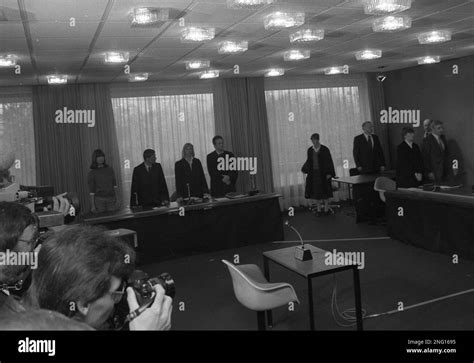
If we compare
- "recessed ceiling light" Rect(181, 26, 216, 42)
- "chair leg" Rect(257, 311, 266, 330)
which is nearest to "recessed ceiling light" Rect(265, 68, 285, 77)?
"recessed ceiling light" Rect(181, 26, 216, 42)

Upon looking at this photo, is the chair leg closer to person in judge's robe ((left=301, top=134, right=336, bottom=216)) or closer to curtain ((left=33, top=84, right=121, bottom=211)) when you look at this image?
person in judge's robe ((left=301, top=134, right=336, bottom=216))

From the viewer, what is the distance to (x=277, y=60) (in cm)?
685

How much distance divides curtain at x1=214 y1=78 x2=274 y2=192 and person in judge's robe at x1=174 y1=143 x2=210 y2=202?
198 centimetres

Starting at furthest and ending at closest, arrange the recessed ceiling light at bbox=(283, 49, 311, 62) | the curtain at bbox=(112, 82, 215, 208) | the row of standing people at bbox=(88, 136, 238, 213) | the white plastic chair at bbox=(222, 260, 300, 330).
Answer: the curtain at bbox=(112, 82, 215, 208), the row of standing people at bbox=(88, 136, 238, 213), the recessed ceiling light at bbox=(283, 49, 311, 62), the white plastic chair at bbox=(222, 260, 300, 330)

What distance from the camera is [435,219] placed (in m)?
5.46

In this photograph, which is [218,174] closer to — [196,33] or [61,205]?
[196,33]

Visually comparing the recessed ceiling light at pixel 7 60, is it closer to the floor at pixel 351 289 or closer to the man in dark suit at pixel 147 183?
the man in dark suit at pixel 147 183

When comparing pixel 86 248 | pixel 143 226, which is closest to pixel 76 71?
pixel 143 226

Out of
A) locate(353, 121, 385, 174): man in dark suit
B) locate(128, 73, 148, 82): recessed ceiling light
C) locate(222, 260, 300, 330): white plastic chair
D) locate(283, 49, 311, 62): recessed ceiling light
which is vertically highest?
locate(128, 73, 148, 82): recessed ceiling light

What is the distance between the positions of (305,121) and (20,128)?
514 centimetres

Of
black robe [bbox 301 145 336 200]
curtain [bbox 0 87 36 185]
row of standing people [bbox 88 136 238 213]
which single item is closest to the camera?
row of standing people [bbox 88 136 238 213]

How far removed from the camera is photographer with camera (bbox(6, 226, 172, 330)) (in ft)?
4.08

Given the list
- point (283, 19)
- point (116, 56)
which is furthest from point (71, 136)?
point (283, 19)

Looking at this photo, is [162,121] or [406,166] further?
[162,121]
